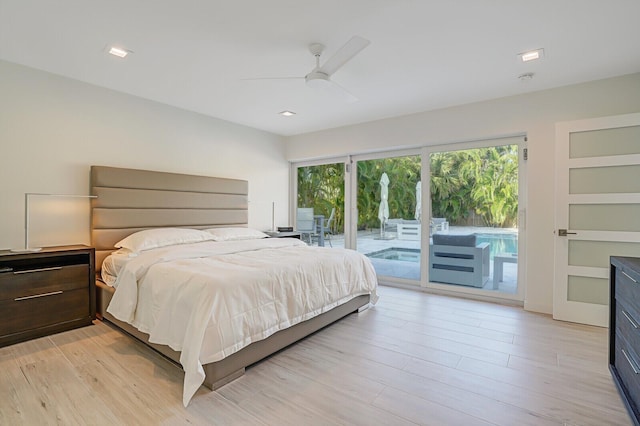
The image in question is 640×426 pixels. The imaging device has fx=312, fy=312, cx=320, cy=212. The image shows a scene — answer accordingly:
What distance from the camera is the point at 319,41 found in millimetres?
2523

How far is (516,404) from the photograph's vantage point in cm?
192

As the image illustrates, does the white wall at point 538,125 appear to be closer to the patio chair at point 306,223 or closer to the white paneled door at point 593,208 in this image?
the white paneled door at point 593,208

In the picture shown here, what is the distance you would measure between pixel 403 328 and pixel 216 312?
192cm

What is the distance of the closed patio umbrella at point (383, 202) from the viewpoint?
16.4 feet

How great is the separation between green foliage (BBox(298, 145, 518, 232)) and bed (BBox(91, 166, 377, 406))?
1.60 m

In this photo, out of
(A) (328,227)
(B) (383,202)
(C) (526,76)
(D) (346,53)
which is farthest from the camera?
(A) (328,227)

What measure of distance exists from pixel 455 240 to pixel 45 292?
15.1ft

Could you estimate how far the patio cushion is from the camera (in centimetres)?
421

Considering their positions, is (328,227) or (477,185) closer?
(477,185)

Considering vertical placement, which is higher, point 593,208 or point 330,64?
point 330,64

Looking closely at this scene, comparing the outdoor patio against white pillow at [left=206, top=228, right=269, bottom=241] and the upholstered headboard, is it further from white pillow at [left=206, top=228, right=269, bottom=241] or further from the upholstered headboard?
the upholstered headboard

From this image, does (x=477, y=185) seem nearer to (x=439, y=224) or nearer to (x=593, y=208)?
(x=439, y=224)

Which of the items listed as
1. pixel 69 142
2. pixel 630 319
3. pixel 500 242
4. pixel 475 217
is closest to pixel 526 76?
pixel 475 217

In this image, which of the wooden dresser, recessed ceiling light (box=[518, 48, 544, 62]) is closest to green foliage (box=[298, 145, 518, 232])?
recessed ceiling light (box=[518, 48, 544, 62])
